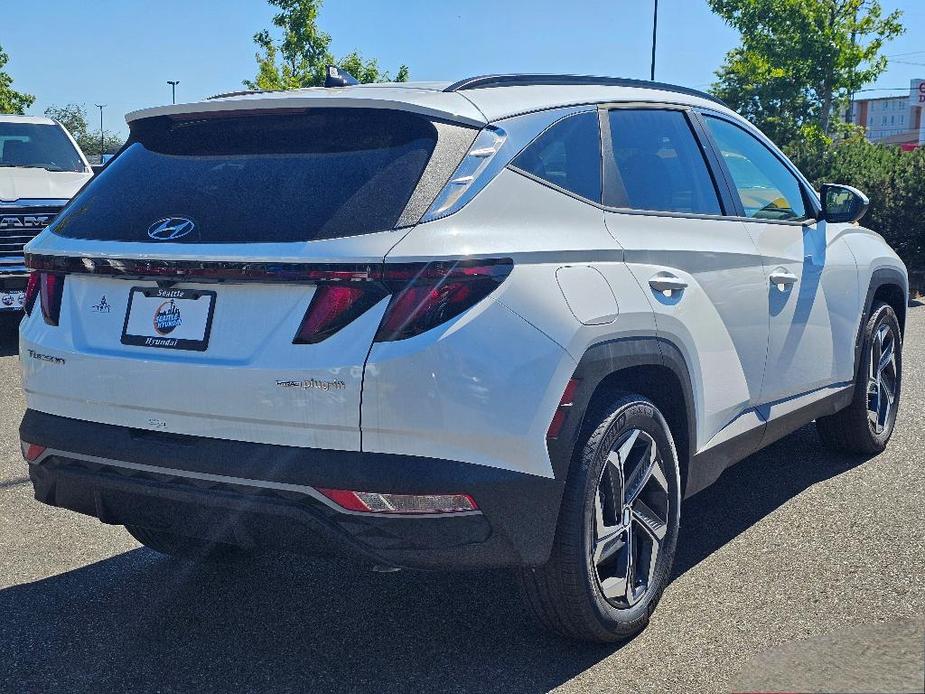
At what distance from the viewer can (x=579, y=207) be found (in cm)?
341

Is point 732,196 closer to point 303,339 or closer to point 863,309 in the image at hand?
point 863,309

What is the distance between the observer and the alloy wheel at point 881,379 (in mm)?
5703

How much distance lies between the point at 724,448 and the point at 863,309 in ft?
5.64

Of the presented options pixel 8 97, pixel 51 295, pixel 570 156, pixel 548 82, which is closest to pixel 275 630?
pixel 51 295

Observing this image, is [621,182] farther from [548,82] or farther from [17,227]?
[17,227]

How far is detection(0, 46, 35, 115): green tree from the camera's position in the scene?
1502 inches

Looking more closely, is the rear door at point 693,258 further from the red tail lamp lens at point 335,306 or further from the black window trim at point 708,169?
the red tail lamp lens at point 335,306

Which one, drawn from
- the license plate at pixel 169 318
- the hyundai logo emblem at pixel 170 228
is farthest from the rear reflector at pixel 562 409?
the hyundai logo emblem at pixel 170 228

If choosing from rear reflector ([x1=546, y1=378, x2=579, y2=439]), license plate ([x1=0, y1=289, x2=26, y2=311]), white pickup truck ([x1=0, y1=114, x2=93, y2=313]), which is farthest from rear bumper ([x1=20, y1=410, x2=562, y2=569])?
license plate ([x1=0, y1=289, x2=26, y2=311])

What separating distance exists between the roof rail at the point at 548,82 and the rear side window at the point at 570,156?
207 mm

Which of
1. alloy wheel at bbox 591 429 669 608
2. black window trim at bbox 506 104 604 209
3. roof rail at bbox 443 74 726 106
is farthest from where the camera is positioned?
roof rail at bbox 443 74 726 106

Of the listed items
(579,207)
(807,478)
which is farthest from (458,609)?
(807,478)

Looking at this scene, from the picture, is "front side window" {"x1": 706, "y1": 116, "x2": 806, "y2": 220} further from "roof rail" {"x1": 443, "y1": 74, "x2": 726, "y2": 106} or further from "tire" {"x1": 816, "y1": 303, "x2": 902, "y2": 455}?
"tire" {"x1": 816, "y1": 303, "x2": 902, "y2": 455}

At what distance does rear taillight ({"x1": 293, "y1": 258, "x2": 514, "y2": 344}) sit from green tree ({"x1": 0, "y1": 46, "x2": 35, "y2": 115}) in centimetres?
3886
